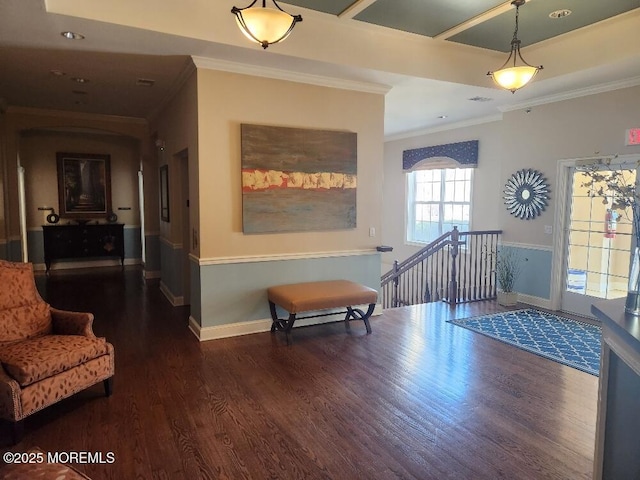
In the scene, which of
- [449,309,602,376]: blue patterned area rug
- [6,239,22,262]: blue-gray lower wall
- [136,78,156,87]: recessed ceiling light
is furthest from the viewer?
[6,239,22,262]: blue-gray lower wall

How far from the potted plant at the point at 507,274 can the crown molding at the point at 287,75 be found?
3.09 m

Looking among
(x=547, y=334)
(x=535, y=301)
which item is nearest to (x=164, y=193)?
(x=547, y=334)

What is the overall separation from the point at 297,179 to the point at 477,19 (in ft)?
7.93

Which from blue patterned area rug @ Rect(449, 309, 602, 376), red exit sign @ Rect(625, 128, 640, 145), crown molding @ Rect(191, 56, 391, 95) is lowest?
blue patterned area rug @ Rect(449, 309, 602, 376)

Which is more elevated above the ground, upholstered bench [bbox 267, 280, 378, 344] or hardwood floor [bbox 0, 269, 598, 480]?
upholstered bench [bbox 267, 280, 378, 344]

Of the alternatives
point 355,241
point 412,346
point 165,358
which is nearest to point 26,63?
point 165,358

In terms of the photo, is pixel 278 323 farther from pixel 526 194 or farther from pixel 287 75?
pixel 526 194

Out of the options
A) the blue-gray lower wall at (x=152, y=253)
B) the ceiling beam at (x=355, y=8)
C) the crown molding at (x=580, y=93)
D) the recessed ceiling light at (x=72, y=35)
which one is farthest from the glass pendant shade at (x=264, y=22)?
the blue-gray lower wall at (x=152, y=253)

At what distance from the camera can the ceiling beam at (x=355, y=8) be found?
3.77 m

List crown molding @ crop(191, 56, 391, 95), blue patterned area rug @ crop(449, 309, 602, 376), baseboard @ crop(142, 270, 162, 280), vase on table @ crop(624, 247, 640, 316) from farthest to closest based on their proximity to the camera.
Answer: baseboard @ crop(142, 270, 162, 280) < crown molding @ crop(191, 56, 391, 95) < blue patterned area rug @ crop(449, 309, 602, 376) < vase on table @ crop(624, 247, 640, 316)

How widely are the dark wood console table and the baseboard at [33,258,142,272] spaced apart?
16cm

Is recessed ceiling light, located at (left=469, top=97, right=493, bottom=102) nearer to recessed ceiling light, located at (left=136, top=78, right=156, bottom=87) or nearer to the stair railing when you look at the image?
the stair railing

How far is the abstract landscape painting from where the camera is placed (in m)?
4.49

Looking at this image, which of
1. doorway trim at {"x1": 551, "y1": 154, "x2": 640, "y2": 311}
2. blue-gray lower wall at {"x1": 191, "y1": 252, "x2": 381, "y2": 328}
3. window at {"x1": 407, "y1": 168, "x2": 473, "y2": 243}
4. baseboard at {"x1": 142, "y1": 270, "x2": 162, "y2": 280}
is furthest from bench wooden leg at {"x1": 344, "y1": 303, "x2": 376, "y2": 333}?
baseboard at {"x1": 142, "y1": 270, "x2": 162, "y2": 280}
